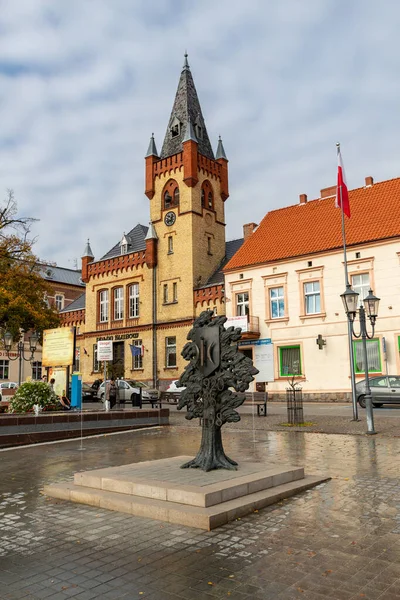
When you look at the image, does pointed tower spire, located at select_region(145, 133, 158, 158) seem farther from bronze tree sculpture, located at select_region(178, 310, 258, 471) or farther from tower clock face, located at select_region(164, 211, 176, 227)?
bronze tree sculpture, located at select_region(178, 310, 258, 471)

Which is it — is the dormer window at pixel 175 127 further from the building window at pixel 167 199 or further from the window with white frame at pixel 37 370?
the window with white frame at pixel 37 370

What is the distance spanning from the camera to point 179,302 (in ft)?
136

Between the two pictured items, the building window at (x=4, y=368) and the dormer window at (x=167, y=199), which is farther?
the building window at (x=4, y=368)

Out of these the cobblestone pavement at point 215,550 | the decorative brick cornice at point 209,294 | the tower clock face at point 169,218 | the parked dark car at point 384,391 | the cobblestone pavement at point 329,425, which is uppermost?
the tower clock face at point 169,218

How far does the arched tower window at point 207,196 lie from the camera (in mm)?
43469

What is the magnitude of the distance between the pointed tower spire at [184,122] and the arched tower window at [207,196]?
2727 millimetres

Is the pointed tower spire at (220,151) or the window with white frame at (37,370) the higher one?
the pointed tower spire at (220,151)

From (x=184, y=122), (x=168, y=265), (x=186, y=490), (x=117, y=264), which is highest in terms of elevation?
(x=184, y=122)

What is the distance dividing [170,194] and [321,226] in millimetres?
14108

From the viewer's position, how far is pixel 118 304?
46.5 metres

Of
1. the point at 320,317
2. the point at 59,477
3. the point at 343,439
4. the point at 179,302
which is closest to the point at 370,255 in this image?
the point at 320,317

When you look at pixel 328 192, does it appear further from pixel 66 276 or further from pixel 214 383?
pixel 66 276

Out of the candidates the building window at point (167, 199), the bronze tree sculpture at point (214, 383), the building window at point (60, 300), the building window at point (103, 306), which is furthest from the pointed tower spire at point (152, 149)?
the bronze tree sculpture at point (214, 383)

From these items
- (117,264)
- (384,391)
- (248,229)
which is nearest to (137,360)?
(117,264)
